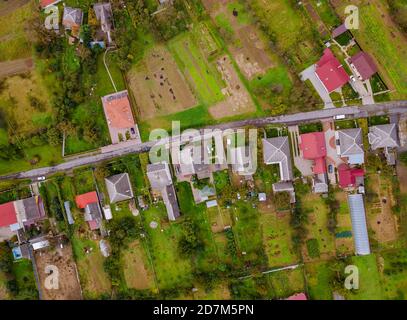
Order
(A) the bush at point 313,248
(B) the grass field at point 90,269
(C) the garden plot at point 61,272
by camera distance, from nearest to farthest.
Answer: (A) the bush at point 313,248 → (B) the grass field at point 90,269 → (C) the garden plot at point 61,272

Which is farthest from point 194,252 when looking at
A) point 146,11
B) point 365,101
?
point 146,11

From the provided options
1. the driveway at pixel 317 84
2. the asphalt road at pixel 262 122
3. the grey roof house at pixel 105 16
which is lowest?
the asphalt road at pixel 262 122

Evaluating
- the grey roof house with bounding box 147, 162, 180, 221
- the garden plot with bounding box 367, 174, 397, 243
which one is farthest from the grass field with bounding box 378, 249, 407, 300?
the grey roof house with bounding box 147, 162, 180, 221

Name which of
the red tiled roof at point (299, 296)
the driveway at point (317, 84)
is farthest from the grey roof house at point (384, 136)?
the red tiled roof at point (299, 296)

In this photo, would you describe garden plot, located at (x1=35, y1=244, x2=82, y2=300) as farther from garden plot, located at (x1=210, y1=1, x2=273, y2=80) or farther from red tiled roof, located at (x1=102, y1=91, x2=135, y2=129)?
garden plot, located at (x1=210, y1=1, x2=273, y2=80)

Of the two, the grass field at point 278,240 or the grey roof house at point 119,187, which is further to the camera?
the grey roof house at point 119,187

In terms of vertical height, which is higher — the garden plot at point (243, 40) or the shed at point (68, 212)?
the garden plot at point (243, 40)

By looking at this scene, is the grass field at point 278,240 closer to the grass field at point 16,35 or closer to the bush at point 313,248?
the bush at point 313,248

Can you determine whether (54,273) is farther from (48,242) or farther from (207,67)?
(207,67)

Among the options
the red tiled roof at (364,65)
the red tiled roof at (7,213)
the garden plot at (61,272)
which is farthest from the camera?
the garden plot at (61,272)
